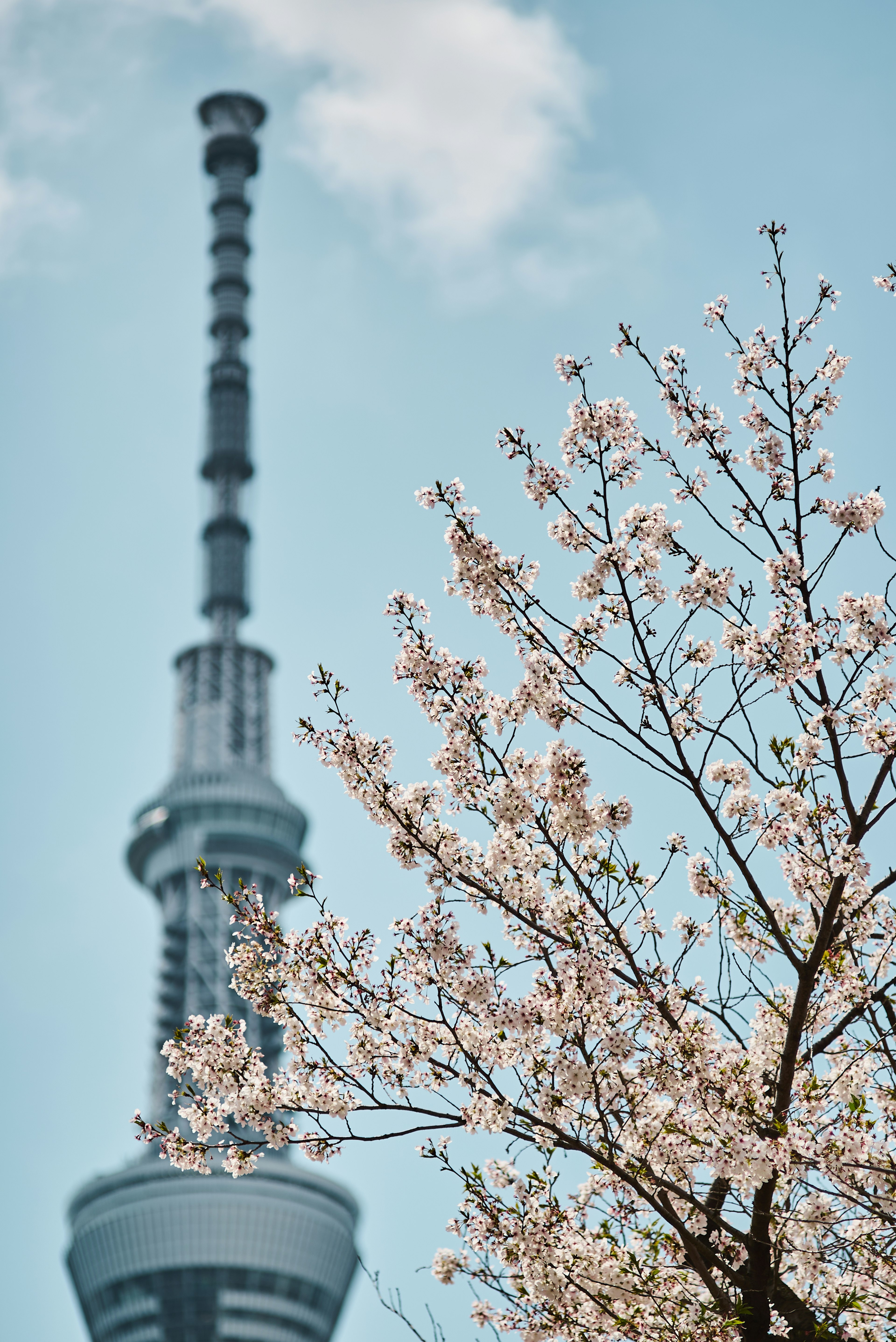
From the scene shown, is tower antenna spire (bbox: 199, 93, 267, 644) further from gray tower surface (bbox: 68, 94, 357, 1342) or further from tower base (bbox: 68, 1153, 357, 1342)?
tower base (bbox: 68, 1153, 357, 1342)

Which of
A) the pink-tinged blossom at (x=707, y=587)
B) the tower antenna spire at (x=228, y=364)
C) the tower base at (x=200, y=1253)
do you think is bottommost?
the pink-tinged blossom at (x=707, y=587)

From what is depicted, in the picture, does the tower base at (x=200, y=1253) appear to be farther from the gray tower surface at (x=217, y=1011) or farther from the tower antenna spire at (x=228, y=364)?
the tower antenna spire at (x=228, y=364)

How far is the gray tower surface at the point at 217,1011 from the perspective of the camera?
296 feet

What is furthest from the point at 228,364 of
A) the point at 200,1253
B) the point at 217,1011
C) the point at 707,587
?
the point at 707,587

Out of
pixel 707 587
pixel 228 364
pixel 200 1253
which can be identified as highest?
pixel 228 364

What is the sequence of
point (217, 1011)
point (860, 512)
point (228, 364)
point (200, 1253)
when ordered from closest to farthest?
point (860, 512) < point (200, 1253) < point (217, 1011) < point (228, 364)

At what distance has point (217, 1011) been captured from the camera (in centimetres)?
9938

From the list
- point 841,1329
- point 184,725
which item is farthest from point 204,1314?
point 841,1329

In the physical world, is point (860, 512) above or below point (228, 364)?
below

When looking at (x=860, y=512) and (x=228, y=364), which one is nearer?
(x=860, y=512)

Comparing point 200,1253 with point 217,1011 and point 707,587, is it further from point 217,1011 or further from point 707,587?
point 707,587

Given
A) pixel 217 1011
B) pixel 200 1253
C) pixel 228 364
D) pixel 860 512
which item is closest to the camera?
pixel 860 512

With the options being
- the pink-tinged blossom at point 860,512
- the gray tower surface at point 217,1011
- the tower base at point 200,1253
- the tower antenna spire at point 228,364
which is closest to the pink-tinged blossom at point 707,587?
the pink-tinged blossom at point 860,512

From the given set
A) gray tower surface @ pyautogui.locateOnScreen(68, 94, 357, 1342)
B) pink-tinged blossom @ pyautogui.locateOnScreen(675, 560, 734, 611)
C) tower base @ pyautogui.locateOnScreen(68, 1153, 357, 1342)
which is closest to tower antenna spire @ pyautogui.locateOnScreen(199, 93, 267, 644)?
gray tower surface @ pyautogui.locateOnScreen(68, 94, 357, 1342)
